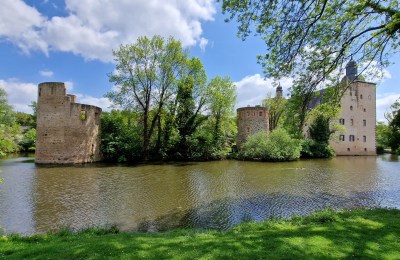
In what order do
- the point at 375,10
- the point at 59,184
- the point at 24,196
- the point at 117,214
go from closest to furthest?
the point at 375,10
the point at 117,214
the point at 24,196
the point at 59,184

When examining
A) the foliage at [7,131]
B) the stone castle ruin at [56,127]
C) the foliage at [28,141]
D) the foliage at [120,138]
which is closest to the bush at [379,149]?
the foliage at [120,138]

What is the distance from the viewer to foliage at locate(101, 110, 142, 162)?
30.0 m

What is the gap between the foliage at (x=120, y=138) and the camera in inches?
1180

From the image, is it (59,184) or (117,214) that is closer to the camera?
(117,214)

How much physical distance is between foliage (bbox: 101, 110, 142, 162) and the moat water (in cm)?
1231

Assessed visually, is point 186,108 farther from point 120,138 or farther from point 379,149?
point 379,149

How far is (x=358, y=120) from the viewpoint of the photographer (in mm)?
46812

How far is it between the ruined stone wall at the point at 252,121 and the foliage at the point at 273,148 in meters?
4.78

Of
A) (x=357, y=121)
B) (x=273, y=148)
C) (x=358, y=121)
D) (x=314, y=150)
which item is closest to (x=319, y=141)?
(x=314, y=150)

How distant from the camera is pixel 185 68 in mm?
31281

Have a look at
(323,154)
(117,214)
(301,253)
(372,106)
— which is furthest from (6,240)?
(372,106)

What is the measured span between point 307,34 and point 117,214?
30.9 ft

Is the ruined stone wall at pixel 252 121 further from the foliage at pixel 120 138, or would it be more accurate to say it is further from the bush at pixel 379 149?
the bush at pixel 379 149

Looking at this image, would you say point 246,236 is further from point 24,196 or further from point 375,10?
point 24,196
